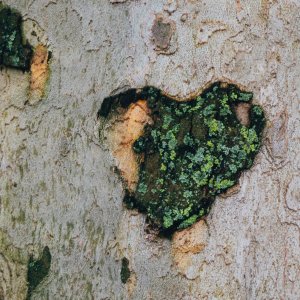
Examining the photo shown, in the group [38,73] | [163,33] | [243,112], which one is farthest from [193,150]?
[38,73]

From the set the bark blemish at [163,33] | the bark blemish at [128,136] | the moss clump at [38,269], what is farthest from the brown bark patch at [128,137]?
the moss clump at [38,269]

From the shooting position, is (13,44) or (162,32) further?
(13,44)

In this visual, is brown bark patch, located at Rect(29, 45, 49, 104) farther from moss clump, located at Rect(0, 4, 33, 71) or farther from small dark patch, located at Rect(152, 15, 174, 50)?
small dark patch, located at Rect(152, 15, 174, 50)

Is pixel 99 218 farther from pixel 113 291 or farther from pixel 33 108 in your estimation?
pixel 33 108

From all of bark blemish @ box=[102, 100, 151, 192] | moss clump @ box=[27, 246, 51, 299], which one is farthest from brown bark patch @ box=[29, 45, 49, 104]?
moss clump @ box=[27, 246, 51, 299]

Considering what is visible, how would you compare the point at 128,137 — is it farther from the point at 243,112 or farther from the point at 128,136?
the point at 243,112

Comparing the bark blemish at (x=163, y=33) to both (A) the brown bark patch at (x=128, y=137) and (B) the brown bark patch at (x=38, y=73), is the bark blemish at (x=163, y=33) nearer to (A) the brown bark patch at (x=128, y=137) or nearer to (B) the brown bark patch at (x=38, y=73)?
(A) the brown bark patch at (x=128, y=137)
